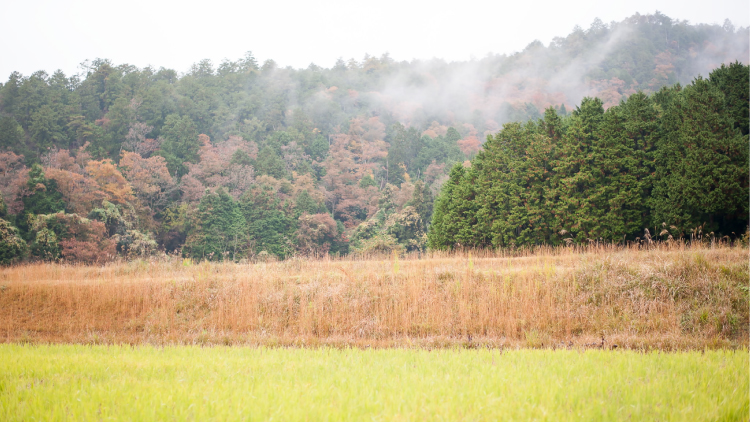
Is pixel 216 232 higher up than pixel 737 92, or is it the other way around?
pixel 737 92

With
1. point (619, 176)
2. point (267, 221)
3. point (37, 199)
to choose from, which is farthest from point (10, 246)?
point (619, 176)

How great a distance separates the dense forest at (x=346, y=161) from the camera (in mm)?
20828

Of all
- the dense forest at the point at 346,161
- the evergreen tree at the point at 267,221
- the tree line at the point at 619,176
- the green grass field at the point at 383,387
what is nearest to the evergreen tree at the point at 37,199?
the dense forest at the point at 346,161

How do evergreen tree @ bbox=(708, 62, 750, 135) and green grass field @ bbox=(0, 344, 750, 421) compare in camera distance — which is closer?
green grass field @ bbox=(0, 344, 750, 421)

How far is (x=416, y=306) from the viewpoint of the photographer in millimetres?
9406

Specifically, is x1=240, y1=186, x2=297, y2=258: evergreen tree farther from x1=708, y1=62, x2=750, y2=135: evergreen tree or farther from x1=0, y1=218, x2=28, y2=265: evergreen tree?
x1=708, y1=62, x2=750, y2=135: evergreen tree

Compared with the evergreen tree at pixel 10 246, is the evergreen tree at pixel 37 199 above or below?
above

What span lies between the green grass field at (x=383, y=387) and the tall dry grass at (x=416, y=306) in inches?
101

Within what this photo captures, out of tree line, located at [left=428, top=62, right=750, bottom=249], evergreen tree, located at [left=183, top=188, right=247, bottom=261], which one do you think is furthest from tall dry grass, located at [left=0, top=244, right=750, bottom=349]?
evergreen tree, located at [left=183, top=188, right=247, bottom=261]

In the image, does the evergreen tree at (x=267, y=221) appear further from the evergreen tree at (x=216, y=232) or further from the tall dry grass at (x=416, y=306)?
the tall dry grass at (x=416, y=306)

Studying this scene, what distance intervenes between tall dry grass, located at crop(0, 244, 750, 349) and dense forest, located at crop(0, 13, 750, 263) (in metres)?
10.7

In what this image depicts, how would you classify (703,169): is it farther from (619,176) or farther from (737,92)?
(737,92)

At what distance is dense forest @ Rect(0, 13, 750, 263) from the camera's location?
68.3 ft

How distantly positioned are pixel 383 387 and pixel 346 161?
5158 cm
